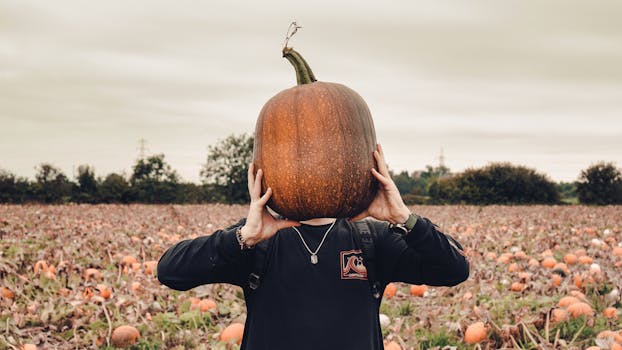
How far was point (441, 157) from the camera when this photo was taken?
74.1 m

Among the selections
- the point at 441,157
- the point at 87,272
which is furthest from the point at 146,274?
the point at 441,157

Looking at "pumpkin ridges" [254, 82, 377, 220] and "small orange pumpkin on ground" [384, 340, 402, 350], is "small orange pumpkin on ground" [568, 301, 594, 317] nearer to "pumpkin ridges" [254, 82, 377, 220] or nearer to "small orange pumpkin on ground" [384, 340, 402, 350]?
"small orange pumpkin on ground" [384, 340, 402, 350]

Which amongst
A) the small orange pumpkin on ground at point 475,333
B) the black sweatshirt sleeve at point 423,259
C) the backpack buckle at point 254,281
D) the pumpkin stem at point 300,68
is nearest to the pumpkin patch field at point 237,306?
the small orange pumpkin on ground at point 475,333

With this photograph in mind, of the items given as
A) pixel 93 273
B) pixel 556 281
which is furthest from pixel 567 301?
pixel 93 273

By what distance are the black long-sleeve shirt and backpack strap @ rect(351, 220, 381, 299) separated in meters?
0.03

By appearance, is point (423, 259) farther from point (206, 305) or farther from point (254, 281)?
point (206, 305)

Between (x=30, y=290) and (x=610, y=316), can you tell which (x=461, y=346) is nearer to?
(x=610, y=316)

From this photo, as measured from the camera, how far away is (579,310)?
15.3 ft

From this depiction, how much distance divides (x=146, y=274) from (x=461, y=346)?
3603 mm

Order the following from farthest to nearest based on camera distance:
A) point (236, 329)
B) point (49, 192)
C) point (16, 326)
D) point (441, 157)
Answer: point (441, 157) → point (49, 192) → point (16, 326) → point (236, 329)

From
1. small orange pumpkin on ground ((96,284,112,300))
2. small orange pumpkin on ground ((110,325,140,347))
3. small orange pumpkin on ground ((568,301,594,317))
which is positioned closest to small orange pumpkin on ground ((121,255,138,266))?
small orange pumpkin on ground ((96,284,112,300))

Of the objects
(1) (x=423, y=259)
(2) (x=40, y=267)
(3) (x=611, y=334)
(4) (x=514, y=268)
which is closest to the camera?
(1) (x=423, y=259)

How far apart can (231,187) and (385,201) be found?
44.4 metres

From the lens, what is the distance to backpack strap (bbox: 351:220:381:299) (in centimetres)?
287
